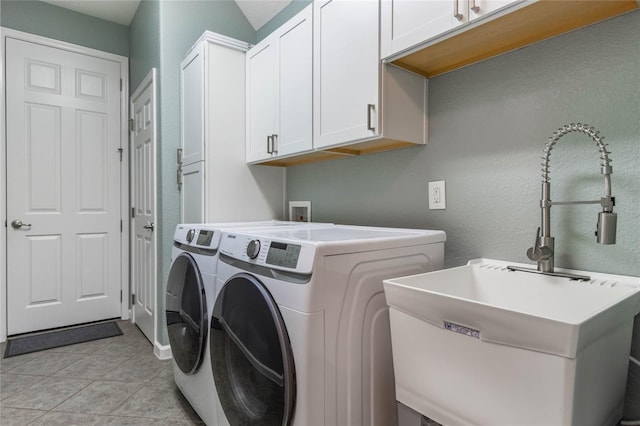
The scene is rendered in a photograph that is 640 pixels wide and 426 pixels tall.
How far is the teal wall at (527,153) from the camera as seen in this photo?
3.49 feet

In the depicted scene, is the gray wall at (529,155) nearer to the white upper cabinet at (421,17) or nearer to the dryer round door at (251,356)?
the white upper cabinet at (421,17)

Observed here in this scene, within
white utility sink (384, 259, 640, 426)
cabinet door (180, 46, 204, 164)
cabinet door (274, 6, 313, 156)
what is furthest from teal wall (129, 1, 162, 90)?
white utility sink (384, 259, 640, 426)

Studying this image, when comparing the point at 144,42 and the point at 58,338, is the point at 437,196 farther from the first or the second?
the point at 58,338

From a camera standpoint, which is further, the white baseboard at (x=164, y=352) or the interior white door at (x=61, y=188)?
the interior white door at (x=61, y=188)

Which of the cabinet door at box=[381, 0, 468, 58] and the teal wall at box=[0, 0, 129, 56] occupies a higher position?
the teal wall at box=[0, 0, 129, 56]

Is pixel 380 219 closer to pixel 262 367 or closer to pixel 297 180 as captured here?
pixel 297 180

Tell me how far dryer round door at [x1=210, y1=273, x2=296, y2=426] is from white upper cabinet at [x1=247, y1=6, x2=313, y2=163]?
88 cm

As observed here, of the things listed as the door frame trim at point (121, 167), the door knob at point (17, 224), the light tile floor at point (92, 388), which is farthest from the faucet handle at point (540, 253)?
the door knob at point (17, 224)

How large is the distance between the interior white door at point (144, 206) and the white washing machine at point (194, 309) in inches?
35.7

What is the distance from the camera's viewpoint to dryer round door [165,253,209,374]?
1527 mm

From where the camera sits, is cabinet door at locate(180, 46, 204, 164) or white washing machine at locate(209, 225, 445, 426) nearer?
white washing machine at locate(209, 225, 445, 426)

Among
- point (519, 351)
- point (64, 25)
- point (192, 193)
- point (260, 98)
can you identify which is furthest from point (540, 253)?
point (64, 25)

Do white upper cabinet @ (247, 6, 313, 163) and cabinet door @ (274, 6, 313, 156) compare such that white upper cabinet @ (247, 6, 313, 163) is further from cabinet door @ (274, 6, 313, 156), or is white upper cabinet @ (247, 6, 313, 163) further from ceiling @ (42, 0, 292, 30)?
ceiling @ (42, 0, 292, 30)

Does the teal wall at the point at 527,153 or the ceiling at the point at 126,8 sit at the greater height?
the ceiling at the point at 126,8
